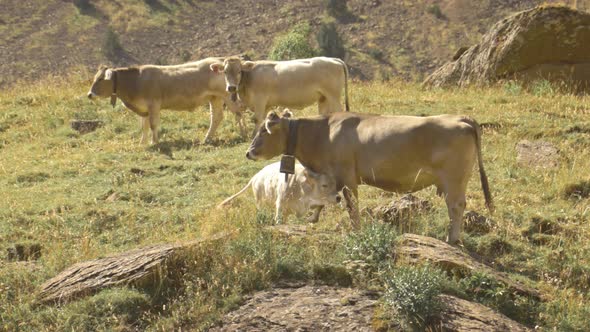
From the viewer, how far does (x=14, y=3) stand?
67.8 m

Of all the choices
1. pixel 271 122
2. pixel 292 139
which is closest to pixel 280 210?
pixel 292 139

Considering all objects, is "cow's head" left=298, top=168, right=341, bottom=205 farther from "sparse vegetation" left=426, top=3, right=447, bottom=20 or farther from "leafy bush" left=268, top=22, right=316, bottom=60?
"sparse vegetation" left=426, top=3, right=447, bottom=20

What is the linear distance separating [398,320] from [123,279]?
3006mm

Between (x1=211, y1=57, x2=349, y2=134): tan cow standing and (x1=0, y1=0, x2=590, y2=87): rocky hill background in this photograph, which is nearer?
(x1=211, y1=57, x2=349, y2=134): tan cow standing

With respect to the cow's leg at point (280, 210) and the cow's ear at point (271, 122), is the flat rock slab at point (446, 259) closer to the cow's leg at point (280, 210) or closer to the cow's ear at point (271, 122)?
the cow's leg at point (280, 210)

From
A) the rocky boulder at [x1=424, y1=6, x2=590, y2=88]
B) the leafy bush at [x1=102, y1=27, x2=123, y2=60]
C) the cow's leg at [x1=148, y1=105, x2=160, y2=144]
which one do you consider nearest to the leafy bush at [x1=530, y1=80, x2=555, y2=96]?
the rocky boulder at [x1=424, y1=6, x2=590, y2=88]

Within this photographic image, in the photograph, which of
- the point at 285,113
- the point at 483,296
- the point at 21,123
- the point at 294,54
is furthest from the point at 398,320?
the point at 294,54

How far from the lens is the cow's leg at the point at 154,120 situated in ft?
59.4

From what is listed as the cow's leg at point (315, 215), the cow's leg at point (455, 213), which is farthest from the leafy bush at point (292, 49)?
the cow's leg at point (455, 213)

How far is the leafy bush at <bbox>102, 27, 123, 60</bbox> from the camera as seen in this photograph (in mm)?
59475

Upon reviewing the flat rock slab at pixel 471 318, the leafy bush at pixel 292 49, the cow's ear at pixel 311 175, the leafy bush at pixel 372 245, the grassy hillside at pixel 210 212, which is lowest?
the flat rock slab at pixel 471 318

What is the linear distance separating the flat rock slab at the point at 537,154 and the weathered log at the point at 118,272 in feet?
20.4

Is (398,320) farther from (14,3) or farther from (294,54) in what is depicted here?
(14,3)

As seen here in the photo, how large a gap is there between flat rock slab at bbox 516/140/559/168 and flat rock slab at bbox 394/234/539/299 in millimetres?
4863
